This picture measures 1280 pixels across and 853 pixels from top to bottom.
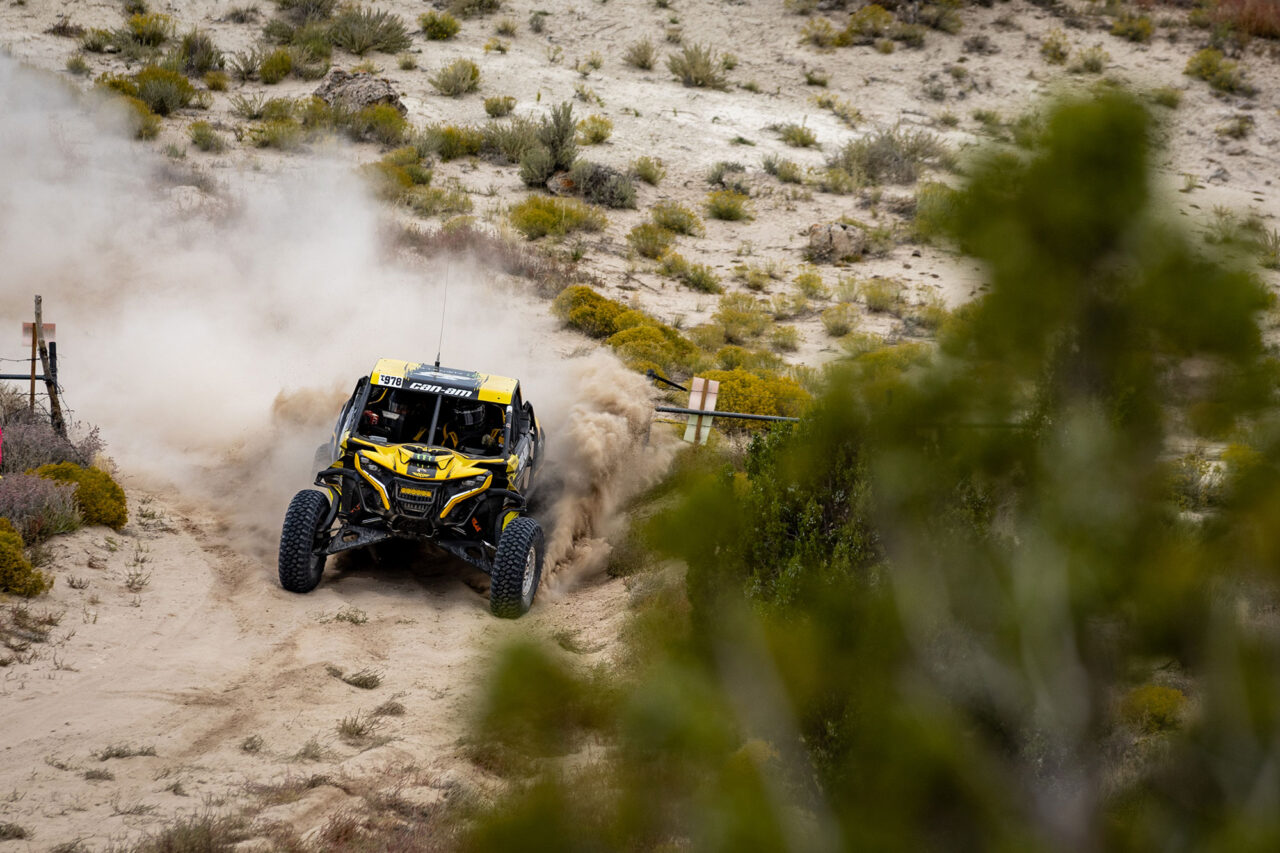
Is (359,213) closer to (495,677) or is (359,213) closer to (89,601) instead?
(89,601)

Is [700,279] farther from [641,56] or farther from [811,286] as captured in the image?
[641,56]

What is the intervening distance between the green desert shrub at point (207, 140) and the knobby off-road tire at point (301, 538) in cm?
2054

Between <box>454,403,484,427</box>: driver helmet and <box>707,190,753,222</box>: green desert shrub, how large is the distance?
61.2ft

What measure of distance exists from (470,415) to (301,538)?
235 centimetres

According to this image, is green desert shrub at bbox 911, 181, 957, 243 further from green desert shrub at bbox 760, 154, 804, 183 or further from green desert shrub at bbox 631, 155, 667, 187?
green desert shrub at bbox 760, 154, 804, 183

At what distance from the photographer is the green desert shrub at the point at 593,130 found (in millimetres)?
32031

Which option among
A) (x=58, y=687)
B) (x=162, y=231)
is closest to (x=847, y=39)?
(x=162, y=231)

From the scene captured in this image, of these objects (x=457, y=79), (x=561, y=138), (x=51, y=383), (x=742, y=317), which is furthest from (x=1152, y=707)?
(x=457, y=79)

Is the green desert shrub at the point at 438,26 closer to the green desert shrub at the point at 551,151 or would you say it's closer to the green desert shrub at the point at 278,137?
the green desert shrub at the point at 551,151

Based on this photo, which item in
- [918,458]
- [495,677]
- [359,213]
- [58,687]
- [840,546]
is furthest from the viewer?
[359,213]

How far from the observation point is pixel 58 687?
8227 millimetres

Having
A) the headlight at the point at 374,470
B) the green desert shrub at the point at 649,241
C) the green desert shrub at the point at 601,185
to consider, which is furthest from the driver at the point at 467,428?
the green desert shrub at the point at 601,185

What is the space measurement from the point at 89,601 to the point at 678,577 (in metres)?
9.09

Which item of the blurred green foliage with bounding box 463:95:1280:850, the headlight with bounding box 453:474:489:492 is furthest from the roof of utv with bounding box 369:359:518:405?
the blurred green foliage with bounding box 463:95:1280:850
